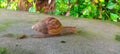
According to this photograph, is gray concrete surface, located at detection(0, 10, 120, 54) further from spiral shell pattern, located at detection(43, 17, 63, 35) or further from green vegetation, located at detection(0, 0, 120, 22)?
green vegetation, located at detection(0, 0, 120, 22)

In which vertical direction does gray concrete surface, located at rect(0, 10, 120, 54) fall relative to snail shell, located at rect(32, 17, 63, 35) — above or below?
below

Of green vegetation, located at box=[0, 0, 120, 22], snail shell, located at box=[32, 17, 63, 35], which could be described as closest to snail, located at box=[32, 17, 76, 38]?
snail shell, located at box=[32, 17, 63, 35]

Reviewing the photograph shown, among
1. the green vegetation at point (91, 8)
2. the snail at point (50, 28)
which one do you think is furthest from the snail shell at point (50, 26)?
the green vegetation at point (91, 8)

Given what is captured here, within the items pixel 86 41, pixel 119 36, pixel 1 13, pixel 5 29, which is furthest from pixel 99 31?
pixel 1 13

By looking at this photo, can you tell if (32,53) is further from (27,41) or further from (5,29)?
(5,29)

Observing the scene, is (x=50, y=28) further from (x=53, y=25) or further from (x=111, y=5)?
(x=111, y=5)

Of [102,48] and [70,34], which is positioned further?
[70,34]

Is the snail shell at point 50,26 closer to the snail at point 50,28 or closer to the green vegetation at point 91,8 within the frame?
the snail at point 50,28
